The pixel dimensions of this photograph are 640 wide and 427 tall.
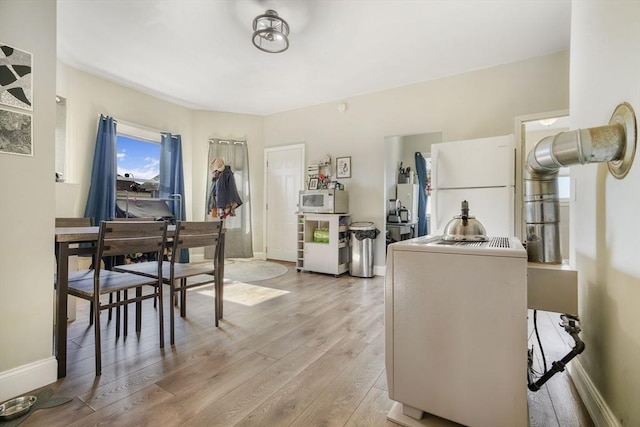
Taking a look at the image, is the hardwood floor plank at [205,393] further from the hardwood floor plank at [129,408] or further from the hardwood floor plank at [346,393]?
the hardwood floor plank at [346,393]

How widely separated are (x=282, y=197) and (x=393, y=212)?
208cm

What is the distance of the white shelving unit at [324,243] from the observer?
434 cm

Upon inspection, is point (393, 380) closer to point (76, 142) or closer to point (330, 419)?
point (330, 419)

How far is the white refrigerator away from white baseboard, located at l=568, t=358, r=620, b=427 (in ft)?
4.61

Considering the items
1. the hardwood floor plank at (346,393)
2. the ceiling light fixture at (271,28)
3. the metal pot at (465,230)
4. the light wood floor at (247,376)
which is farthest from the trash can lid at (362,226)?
the metal pot at (465,230)

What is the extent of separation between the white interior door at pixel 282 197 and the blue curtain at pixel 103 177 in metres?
2.45

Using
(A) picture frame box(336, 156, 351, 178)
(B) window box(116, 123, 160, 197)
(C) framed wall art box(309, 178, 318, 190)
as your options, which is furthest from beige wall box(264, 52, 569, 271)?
(B) window box(116, 123, 160, 197)

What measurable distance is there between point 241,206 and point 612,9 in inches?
204

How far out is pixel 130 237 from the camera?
6.08ft

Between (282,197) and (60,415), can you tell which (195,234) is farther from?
(282,197)

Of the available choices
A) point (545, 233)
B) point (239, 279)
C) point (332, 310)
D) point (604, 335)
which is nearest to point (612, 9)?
point (545, 233)

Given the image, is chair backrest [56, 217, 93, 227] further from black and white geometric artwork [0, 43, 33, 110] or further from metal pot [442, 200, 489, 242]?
metal pot [442, 200, 489, 242]

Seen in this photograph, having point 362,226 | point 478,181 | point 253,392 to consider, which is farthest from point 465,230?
point 362,226

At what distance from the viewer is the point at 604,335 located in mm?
1295
